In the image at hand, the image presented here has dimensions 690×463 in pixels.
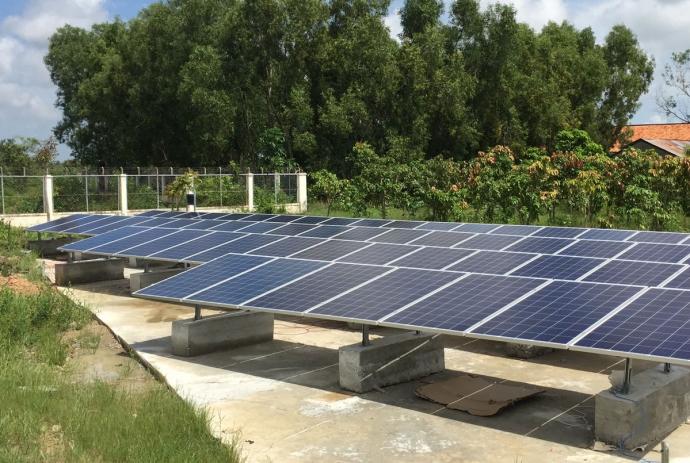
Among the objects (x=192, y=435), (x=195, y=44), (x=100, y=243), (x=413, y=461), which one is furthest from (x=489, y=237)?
(x=195, y=44)

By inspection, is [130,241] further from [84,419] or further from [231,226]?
[84,419]

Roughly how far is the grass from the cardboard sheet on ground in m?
3.31

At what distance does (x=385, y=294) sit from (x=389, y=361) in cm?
107

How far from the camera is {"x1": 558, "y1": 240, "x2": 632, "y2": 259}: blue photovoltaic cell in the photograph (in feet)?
41.7

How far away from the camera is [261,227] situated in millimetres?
19422

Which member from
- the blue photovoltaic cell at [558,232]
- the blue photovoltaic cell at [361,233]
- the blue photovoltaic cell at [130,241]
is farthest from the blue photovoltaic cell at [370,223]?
the blue photovoltaic cell at [130,241]

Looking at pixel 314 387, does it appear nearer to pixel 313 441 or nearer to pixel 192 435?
pixel 313 441

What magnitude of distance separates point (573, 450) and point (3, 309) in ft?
34.5

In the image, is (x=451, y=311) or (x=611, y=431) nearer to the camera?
(x=611, y=431)

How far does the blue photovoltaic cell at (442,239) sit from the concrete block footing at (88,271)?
10.5 meters

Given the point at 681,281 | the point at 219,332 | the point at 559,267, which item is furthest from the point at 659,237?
the point at 219,332

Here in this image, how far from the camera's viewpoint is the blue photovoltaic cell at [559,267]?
11.1 metres

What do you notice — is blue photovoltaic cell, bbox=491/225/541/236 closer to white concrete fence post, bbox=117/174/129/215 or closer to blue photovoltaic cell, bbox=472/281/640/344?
blue photovoltaic cell, bbox=472/281/640/344

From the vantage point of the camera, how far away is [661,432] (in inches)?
354
